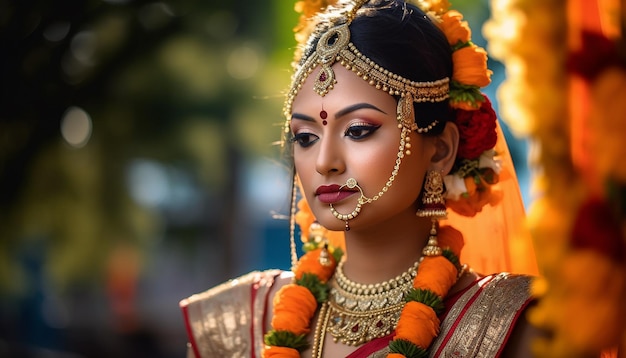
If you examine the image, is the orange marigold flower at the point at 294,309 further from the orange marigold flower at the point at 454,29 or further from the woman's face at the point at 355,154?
the orange marigold flower at the point at 454,29

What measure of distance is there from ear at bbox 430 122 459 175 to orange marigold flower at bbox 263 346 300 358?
779mm

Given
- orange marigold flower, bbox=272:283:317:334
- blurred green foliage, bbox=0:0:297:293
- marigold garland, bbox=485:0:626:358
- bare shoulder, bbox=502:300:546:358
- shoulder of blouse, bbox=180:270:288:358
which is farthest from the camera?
blurred green foliage, bbox=0:0:297:293

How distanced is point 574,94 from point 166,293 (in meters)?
14.7

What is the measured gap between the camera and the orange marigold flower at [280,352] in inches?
109

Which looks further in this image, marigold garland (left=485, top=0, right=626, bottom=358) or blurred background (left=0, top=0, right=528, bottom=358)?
blurred background (left=0, top=0, right=528, bottom=358)

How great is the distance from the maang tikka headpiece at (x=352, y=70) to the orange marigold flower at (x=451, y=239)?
0.40 metres

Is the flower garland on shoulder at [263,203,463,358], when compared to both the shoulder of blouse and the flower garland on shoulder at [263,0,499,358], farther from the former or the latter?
the shoulder of blouse

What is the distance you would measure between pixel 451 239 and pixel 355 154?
0.53 metres

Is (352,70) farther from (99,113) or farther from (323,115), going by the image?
(99,113)

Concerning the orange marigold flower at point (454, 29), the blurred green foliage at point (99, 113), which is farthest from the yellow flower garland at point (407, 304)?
the blurred green foliage at point (99, 113)

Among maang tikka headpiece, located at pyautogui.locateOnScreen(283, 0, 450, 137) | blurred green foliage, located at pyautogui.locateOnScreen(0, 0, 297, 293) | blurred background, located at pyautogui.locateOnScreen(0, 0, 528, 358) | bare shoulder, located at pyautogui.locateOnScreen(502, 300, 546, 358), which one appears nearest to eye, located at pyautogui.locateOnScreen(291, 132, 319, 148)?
→ maang tikka headpiece, located at pyautogui.locateOnScreen(283, 0, 450, 137)

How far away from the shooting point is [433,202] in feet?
9.22

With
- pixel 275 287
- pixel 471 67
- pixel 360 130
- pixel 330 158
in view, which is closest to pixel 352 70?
pixel 360 130

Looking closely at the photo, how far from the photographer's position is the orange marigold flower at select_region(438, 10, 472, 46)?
2.94 meters
